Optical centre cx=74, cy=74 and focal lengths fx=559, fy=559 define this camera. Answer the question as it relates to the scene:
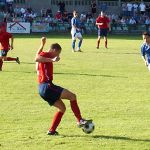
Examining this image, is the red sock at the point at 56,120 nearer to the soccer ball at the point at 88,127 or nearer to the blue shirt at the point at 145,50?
the soccer ball at the point at 88,127

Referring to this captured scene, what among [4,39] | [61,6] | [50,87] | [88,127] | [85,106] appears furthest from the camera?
[61,6]

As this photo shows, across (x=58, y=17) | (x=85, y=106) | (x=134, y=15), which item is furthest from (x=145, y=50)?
(x=134, y=15)

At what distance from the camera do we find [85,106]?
12883mm

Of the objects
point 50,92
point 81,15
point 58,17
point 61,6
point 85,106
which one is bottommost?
point 58,17

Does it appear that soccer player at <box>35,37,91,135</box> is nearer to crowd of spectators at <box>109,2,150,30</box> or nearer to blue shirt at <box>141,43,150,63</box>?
blue shirt at <box>141,43,150,63</box>

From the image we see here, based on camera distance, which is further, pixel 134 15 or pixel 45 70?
pixel 134 15

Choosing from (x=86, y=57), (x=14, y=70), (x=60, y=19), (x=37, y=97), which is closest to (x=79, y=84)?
(x=37, y=97)

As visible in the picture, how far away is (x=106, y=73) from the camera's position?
19.1m

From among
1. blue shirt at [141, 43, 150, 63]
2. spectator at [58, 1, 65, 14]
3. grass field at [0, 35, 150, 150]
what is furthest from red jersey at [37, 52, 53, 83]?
spectator at [58, 1, 65, 14]

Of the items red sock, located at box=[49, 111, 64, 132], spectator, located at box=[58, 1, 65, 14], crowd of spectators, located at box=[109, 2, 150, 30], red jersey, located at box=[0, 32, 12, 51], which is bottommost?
crowd of spectators, located at box=[109, 2, 150, 30]

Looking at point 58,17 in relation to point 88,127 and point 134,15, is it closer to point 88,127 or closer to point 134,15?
point 134,15

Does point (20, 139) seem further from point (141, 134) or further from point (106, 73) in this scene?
point (106, 73)

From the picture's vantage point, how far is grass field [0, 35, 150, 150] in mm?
9570

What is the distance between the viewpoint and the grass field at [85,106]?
9570 millimetres
